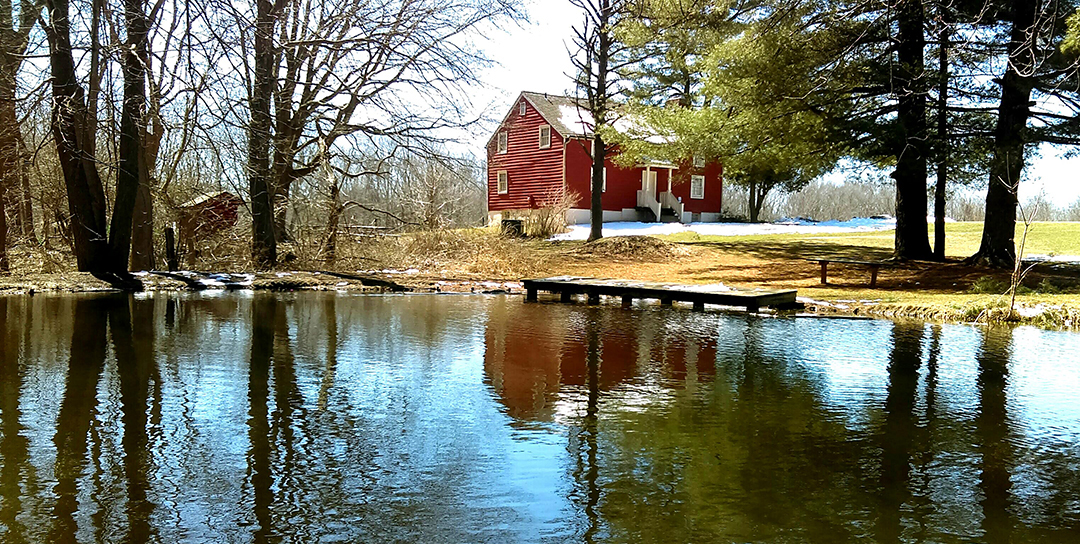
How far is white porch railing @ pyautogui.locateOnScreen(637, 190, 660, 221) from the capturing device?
3831cm

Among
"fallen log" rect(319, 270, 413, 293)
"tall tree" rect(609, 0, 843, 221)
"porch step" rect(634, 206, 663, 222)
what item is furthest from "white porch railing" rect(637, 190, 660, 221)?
"fallen log" rect(319, 270, 413, 293)

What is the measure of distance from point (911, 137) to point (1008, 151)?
169 centimetres

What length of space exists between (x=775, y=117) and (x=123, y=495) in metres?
14.4

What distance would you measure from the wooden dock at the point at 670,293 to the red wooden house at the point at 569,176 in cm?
2085

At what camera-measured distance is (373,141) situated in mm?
19797

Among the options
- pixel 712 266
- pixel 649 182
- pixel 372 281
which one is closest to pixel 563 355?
pixel 372 281

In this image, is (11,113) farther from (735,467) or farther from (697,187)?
(697,187)

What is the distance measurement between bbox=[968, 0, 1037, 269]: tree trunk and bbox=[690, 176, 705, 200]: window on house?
2420 cm

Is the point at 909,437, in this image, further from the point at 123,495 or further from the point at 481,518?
the point at 123,495

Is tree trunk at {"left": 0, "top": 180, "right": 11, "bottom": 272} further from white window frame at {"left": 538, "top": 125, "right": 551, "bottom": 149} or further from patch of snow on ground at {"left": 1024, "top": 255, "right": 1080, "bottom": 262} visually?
white window frame at {"left": 538, "top": 125, "right": 551, "bottom": 149}

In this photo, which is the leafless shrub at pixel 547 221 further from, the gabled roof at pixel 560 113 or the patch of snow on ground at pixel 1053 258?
the patch of snow on ground at pixel 1053 258

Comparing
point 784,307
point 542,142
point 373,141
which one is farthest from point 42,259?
point 542,142

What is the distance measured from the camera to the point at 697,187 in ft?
136

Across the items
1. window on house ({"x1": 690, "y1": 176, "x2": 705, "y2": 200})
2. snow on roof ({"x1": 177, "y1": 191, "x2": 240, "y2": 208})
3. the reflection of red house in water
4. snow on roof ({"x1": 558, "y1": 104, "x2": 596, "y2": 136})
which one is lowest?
the reflection of red house in water
